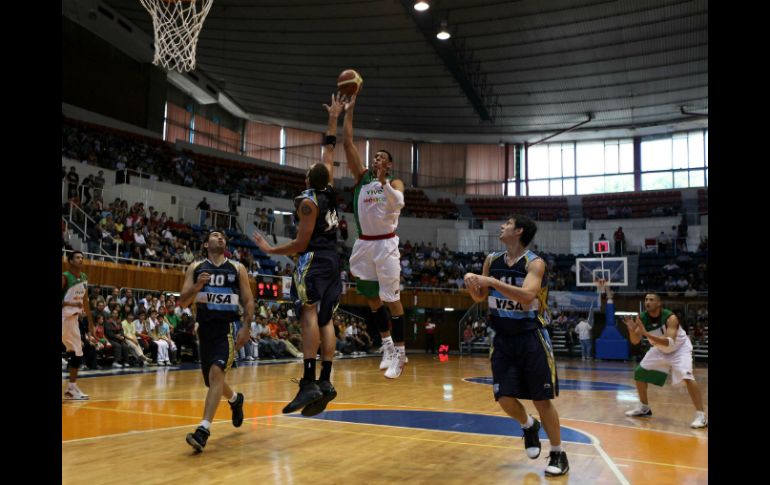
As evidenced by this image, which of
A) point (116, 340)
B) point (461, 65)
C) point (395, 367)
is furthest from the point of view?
point (461, 65)

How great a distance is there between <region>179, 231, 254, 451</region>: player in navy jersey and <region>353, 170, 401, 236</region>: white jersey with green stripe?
4.57 feet

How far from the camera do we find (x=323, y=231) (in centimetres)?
574

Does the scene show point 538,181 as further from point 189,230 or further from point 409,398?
point 409,398

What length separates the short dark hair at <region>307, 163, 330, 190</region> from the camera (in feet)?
18.4

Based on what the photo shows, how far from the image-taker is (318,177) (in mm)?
5609

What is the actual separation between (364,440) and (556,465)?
207cm

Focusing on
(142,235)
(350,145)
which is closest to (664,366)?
(350,145)

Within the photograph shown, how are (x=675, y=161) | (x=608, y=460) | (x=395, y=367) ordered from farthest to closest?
(x=675, y=161) < (x=395, y=367) < (x=608, y=460)

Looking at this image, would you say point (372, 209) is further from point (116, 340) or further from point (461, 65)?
point (461, 65)

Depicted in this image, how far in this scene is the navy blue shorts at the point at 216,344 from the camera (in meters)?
6.45

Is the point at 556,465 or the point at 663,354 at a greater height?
the point at 663,354

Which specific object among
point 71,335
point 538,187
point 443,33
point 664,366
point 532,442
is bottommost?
point 532,442

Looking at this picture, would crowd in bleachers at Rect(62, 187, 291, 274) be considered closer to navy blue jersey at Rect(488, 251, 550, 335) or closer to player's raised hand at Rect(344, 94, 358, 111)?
player's raised hand at Rect(344, 94, 358, 111)
